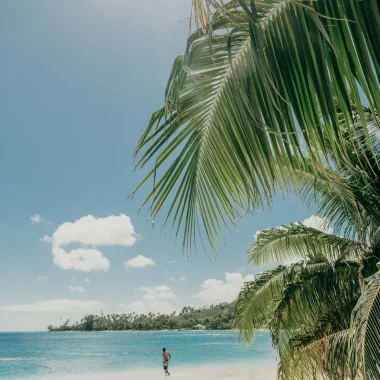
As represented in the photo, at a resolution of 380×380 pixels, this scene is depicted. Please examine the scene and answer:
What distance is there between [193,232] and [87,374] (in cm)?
3472

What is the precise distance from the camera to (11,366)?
41344mm

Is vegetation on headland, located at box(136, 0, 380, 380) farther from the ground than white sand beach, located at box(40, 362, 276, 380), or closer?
farther from the ground

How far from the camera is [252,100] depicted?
48.3 inches

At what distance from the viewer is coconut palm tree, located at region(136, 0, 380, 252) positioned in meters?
1.01

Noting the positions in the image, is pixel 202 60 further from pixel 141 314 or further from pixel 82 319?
pixel 82 319

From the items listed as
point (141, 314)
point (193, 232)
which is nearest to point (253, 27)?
point (193, 232)

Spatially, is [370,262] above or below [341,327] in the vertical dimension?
above

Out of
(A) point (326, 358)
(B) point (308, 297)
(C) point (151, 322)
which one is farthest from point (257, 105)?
(C) point (151, 322)

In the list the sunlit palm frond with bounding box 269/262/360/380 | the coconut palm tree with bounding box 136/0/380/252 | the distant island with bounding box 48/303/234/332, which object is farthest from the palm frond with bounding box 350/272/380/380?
the distant island with bounding box 48/303/234/332

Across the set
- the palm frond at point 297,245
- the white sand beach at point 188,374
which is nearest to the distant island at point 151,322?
the white sand beach at point 188,374

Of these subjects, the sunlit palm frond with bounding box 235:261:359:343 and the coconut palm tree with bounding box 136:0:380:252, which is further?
the sunlit palm frond with bounding box 235:261:359:343

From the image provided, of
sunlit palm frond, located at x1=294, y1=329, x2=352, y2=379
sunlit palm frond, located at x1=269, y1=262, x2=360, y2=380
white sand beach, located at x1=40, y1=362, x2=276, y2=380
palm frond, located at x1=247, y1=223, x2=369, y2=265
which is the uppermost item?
palm frond, located at x1=247, y1=223, x2=369, y2=265

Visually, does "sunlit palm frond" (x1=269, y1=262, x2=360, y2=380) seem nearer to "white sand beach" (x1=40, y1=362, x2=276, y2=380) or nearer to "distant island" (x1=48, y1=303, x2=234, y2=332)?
"white sand beach" (x1=40, y1=362, x2=276, y2=380)

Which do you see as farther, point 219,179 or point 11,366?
point 11,366
